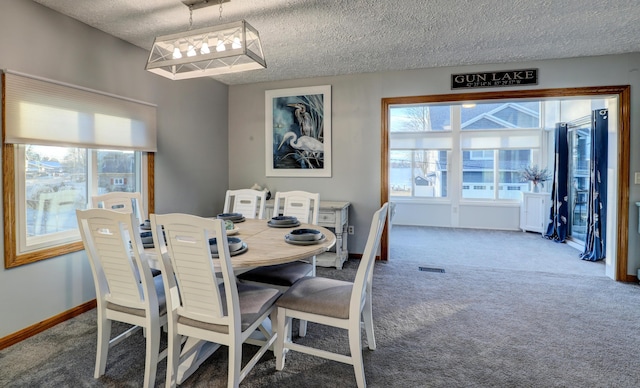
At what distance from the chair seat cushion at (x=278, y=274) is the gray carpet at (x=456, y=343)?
1.50ft

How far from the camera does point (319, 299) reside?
6.02 ft

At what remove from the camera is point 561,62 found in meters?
3.55

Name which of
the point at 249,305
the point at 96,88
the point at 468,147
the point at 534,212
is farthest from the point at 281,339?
the point at 468,147

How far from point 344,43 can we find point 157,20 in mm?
1709

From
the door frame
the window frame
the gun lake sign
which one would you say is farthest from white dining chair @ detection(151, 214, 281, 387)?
the door frame

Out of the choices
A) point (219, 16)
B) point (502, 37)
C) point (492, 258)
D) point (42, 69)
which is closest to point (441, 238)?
point (492, 258)

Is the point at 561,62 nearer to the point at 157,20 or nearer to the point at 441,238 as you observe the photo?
the point at 441,238

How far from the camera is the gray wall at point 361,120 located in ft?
11.3

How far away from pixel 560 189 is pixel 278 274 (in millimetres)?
5584

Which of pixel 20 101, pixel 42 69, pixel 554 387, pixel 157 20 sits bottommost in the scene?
pixel 554 387

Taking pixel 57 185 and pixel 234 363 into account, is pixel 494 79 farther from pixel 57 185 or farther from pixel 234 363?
pixel 57 185

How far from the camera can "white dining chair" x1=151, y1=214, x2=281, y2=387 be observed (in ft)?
4.91

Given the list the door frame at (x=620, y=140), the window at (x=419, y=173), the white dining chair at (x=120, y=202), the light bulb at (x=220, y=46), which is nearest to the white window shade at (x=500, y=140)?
the window at (x=419, y=173)

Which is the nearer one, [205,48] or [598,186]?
[205,48]
